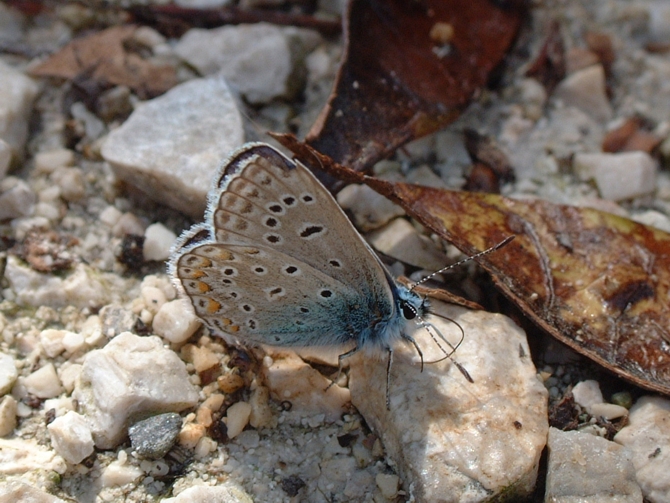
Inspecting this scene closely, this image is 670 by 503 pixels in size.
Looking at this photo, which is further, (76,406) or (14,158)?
(14,158)

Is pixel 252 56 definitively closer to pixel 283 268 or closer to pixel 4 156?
pixel 4 156

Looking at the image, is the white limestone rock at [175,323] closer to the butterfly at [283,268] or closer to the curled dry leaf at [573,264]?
the butterfly at [283,268]

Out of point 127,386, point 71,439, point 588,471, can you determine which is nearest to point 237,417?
point 127,386

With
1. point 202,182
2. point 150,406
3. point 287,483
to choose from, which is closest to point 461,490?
point 287,483

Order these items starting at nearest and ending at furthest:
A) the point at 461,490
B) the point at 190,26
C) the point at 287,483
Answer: the point at 461,490 < the point at 287,483 < the point at 190,26

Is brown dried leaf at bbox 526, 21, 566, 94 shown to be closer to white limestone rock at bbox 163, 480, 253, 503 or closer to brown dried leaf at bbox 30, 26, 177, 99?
brown dried leaf at bbox 30, 26, 177, 99

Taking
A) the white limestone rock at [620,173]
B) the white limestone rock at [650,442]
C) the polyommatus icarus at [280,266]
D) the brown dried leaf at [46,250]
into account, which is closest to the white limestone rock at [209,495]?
the polyommatus icarus at [280,266]

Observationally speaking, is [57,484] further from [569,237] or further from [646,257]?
[646,257]
